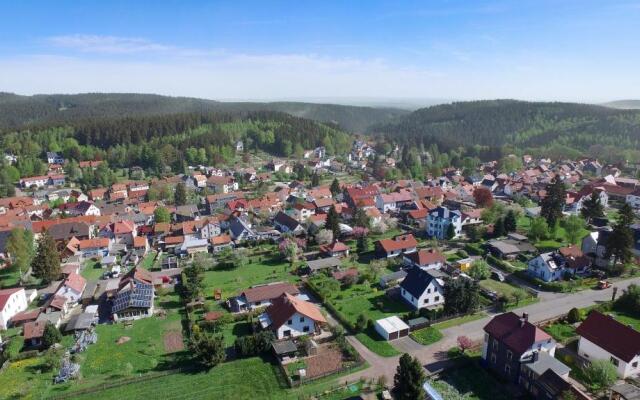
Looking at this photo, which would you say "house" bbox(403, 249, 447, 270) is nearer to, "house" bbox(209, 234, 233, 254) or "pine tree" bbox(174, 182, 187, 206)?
"house" bbox(209, 234, 233, 254)

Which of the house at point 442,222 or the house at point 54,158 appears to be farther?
the house at point 54,158

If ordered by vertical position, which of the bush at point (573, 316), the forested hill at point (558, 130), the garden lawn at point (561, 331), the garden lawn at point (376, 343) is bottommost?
the garden lawn at point (376, 343)

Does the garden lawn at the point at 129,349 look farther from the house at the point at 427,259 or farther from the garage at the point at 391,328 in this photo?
the house at the point at 427,259

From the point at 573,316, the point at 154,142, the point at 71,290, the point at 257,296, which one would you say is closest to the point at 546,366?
the point at 573,316

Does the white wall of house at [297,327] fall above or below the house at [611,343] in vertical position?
below

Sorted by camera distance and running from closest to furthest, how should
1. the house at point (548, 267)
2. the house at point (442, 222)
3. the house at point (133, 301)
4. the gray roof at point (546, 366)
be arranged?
1. the gray roof at point (546, 366)
2. the house at point (133, 301)
3. the house at point (548, 267)
4. the house at point (442, 222)

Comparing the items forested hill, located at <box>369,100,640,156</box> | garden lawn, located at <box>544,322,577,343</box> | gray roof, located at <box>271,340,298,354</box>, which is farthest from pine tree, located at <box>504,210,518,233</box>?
forested hill, located at <box>369,100,640,156</box>

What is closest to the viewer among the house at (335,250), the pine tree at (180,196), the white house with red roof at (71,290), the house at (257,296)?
the house at (257,296)

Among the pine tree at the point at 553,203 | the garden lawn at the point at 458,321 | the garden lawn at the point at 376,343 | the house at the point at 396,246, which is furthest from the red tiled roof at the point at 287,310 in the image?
the pine tree at the point at 553,203
